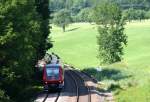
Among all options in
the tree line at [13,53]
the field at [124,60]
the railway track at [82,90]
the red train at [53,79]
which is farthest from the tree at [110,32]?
the tree line at [13,53]

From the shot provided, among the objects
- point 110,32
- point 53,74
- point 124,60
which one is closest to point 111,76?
point 53,74

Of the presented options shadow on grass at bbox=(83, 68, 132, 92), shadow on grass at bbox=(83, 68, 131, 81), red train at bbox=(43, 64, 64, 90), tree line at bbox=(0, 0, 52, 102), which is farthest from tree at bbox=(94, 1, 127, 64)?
tree line at bbox=(0, 0, 52, 102)

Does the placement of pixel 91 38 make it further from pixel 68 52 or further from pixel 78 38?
pixel 68 52

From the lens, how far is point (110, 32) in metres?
92.8

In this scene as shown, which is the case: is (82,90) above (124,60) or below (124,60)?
above

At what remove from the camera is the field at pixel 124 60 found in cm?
4152

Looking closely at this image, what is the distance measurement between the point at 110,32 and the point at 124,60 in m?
8.08

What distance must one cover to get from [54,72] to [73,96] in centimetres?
371

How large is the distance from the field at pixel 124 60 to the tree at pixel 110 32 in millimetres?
2892

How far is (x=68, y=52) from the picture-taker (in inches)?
5207

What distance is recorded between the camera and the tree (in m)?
91.4

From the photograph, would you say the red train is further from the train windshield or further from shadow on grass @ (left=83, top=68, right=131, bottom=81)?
shadow on grass @ (left=83, top=68, right=131, bottom=81)

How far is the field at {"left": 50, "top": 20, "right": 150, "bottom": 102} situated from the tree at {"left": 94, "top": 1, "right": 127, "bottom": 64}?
2892 millimetres

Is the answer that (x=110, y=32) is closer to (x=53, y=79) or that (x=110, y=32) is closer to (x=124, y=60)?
(x=124, y=60)
